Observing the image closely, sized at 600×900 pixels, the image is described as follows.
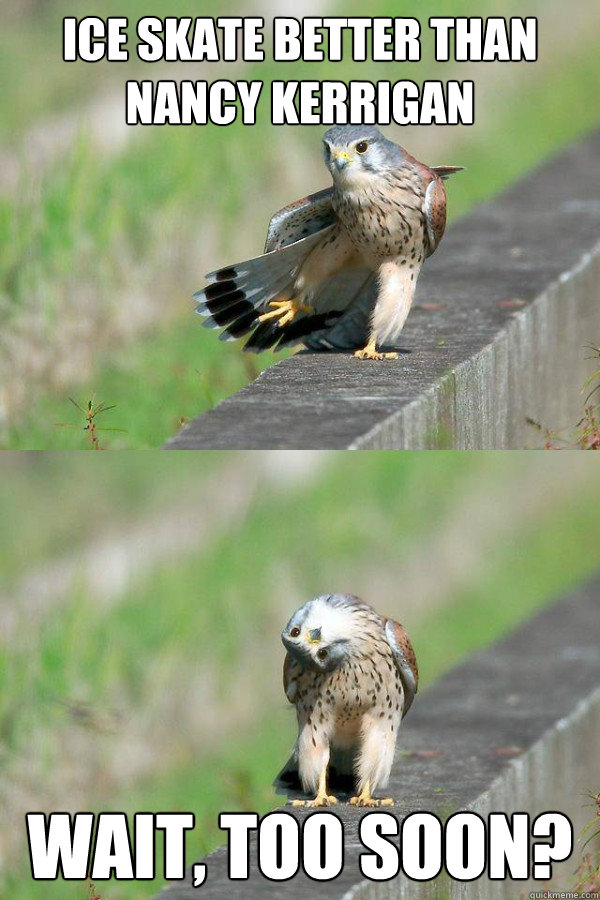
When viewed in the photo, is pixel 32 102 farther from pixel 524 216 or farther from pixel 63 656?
pixel 63 656

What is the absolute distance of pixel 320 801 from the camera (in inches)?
219

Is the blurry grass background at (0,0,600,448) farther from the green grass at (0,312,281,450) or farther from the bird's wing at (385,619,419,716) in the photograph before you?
the bird's wing at (385,619,419,716)

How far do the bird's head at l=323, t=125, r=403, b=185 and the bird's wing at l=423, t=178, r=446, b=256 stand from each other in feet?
0.51

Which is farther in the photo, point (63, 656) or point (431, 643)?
point (431, 643)

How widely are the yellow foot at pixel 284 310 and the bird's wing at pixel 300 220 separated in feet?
0.66

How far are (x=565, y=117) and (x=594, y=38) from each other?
1922 millimetres

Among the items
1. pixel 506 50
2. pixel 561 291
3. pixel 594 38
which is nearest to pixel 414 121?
pixel 506 50

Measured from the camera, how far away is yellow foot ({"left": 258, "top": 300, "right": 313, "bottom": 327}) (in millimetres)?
6512

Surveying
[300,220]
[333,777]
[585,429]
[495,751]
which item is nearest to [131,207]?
[585,429]

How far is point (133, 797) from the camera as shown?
8.12 meters
